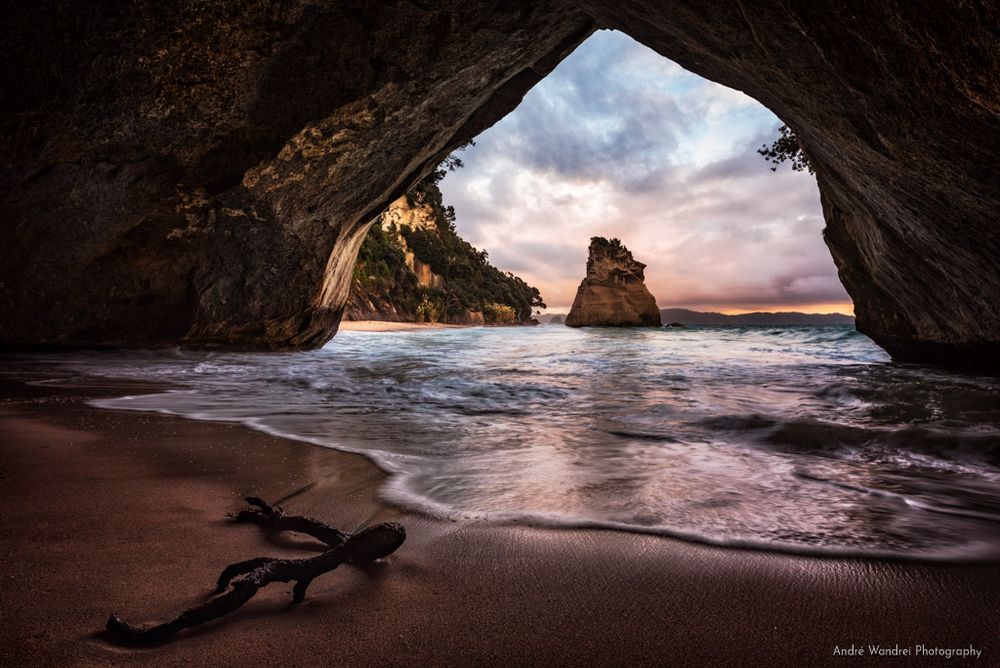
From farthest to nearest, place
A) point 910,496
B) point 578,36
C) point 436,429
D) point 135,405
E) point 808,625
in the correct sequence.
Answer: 1. point 578,36
2. point 135,405
3. point 436,429
4. point 910,496
5. point 808,625

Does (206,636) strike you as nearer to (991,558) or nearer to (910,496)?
(991,558)

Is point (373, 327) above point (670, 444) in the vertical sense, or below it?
above

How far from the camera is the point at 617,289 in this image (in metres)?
61.8

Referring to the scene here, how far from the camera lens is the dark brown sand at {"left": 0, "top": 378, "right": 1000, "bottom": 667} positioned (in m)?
1.06

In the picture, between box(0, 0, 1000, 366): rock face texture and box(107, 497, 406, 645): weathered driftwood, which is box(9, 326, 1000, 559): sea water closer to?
box(107, 497, 406, 645): weathered driftwood

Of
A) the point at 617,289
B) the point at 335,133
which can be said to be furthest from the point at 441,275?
the point at 335,133

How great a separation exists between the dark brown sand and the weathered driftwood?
0.03m

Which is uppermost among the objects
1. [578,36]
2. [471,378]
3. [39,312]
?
[578,36]

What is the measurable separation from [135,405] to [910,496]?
552cm

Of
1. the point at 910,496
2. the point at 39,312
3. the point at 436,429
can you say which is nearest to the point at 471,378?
the point at 436,429

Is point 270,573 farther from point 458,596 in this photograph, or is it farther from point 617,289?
point 617,289

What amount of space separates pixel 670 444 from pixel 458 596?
2.37 meters

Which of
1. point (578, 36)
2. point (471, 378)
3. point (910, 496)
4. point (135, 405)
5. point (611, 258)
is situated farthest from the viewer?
point (611, 258)

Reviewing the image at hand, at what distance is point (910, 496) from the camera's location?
2.26 m
